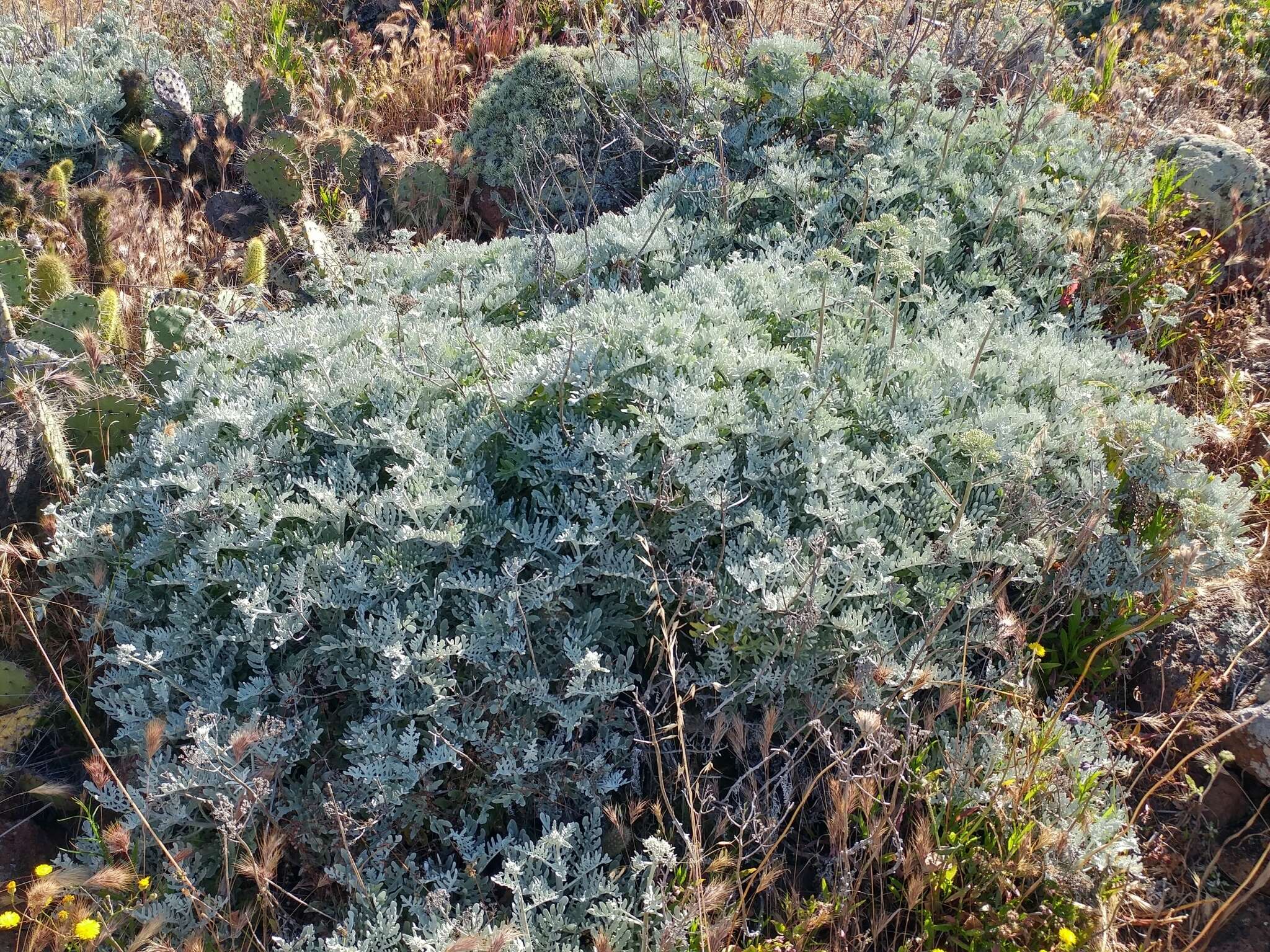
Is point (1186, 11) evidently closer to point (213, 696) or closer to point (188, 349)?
point (188, 349)

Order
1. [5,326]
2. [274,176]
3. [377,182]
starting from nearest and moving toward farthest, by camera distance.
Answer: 1. [5,326]
2. [274,176]
3. [377,182]

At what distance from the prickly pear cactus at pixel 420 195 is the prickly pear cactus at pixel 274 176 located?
0.54 meters

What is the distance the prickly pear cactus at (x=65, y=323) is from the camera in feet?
13.0

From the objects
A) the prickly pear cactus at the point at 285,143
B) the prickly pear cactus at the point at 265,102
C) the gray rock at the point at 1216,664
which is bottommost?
the gray rock at the point at 1216,664

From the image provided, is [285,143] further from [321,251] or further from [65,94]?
[65,94]

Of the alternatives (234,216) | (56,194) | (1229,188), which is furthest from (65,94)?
(1229,188)

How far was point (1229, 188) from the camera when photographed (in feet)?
14.9

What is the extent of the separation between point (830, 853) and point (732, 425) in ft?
3.94

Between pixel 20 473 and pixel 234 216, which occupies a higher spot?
pixel 234 216

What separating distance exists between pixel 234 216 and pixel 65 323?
147cm

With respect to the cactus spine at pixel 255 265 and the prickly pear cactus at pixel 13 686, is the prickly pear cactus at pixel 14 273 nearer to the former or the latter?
the cactus spine at pixel 255 265

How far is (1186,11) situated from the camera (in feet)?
20.4

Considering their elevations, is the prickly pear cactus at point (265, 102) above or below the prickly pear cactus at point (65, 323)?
above

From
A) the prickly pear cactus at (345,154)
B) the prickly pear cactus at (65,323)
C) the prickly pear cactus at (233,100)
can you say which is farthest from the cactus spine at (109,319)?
the prickly pear cactus at (233,100)
